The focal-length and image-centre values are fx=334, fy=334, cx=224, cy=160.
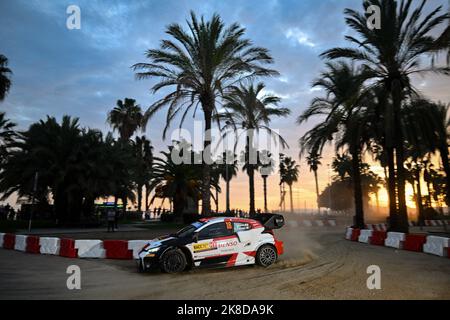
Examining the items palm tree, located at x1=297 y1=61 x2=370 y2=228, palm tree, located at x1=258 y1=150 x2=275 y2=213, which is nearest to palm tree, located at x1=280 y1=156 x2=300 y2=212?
palm tree, located at x1=258 y1=150 x2=275 y2=213

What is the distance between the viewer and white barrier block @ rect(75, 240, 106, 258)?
39.0 ft

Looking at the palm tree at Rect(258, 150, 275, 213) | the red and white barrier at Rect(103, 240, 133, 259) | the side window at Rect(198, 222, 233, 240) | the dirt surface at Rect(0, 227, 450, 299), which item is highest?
the palm tree at Rect(258, 150, 275, 213)

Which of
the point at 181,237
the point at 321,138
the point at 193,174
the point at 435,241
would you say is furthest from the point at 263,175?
the point at 181,237

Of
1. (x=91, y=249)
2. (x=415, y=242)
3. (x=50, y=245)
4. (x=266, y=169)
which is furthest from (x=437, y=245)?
(x=266, y=169)

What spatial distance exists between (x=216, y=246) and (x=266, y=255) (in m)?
1.60

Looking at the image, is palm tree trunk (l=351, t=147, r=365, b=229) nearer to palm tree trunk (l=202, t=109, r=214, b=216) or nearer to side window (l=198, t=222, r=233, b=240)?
palm tree trunk (l=202, t=109, r=214, b=216)

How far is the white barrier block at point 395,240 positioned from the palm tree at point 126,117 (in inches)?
1647

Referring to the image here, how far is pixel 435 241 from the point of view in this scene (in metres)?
12.4

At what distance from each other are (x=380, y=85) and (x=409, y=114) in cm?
244

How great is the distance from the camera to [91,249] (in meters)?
12.0

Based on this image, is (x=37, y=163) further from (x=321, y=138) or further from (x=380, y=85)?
(x=380, y=85)

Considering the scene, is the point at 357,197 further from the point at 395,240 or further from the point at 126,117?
the point at 126,117

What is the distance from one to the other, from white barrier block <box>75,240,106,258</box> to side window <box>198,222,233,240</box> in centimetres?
497

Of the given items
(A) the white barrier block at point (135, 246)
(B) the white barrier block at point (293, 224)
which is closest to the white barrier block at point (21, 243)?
(A) the white barrier block at point (135, 246)
